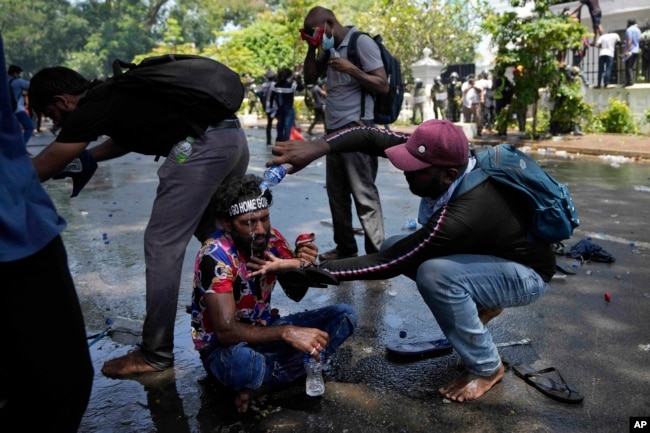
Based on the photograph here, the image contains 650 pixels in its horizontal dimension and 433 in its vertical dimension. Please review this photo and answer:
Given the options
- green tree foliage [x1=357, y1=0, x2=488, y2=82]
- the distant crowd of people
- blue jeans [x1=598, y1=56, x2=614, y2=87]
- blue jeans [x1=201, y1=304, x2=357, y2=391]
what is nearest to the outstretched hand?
the distant crowd of people

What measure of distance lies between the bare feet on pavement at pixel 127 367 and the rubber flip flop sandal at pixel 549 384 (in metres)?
1.91

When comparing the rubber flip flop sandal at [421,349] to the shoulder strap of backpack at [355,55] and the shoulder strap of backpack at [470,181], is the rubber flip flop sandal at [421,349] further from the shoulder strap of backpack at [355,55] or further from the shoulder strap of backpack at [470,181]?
the shoulder strap of backpack at [355,55]

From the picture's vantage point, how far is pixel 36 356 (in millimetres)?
1836

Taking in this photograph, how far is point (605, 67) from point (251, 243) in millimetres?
17569

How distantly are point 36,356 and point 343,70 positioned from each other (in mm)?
3585

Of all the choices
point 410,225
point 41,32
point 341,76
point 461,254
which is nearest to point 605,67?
point 410,225

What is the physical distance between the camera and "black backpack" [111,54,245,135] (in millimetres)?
3162

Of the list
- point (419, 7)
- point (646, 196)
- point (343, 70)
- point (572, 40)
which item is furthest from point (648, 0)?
A: point (343, 70)

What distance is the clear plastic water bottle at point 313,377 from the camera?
3.19 m

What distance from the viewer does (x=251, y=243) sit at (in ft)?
10.2

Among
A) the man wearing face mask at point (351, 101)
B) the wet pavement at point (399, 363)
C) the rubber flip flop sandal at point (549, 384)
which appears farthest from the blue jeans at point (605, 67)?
the rubber flip flop sandal at point (549, 384)

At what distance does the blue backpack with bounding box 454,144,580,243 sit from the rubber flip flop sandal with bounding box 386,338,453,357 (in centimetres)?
91

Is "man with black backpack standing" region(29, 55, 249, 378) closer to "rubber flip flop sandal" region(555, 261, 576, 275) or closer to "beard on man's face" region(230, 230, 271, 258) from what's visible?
"beard on man's face" region(230, 230, 271, 258)

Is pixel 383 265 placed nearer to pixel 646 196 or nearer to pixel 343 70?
pixel 343 70
